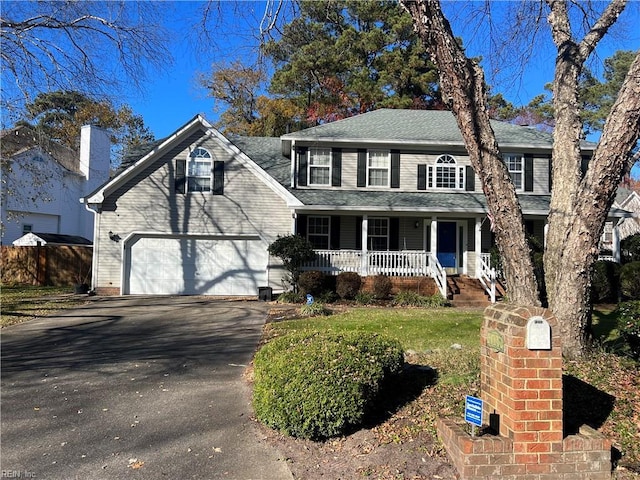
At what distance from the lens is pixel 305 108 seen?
29844 millimetres

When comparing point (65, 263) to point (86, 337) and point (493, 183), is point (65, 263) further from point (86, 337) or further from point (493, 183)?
point (493, 183)

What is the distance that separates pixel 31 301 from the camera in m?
14.8

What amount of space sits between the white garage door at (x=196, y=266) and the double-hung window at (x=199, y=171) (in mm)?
1903

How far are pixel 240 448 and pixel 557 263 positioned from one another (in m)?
4.20

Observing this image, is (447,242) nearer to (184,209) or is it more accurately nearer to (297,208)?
(297,208)

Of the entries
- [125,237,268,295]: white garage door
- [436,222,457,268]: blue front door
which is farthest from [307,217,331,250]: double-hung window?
[436,222,457,268]: blue front door

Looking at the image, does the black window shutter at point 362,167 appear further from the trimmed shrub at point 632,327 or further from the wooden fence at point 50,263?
the wooden fence at point 50,263

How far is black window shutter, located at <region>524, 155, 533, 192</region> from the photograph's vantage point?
57.5 ft

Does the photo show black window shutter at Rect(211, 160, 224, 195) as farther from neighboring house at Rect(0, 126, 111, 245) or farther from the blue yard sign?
the blue yard sign

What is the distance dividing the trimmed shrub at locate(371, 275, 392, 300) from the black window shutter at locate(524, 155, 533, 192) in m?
7.12

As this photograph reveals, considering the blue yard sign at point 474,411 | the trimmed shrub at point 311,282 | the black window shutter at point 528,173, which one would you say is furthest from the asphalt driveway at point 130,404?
the black window shutter at point 528,173

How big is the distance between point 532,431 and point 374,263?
12.8 meters

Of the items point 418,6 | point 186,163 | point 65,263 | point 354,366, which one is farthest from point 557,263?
point 65,263

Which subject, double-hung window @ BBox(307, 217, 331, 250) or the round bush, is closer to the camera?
the round bush
